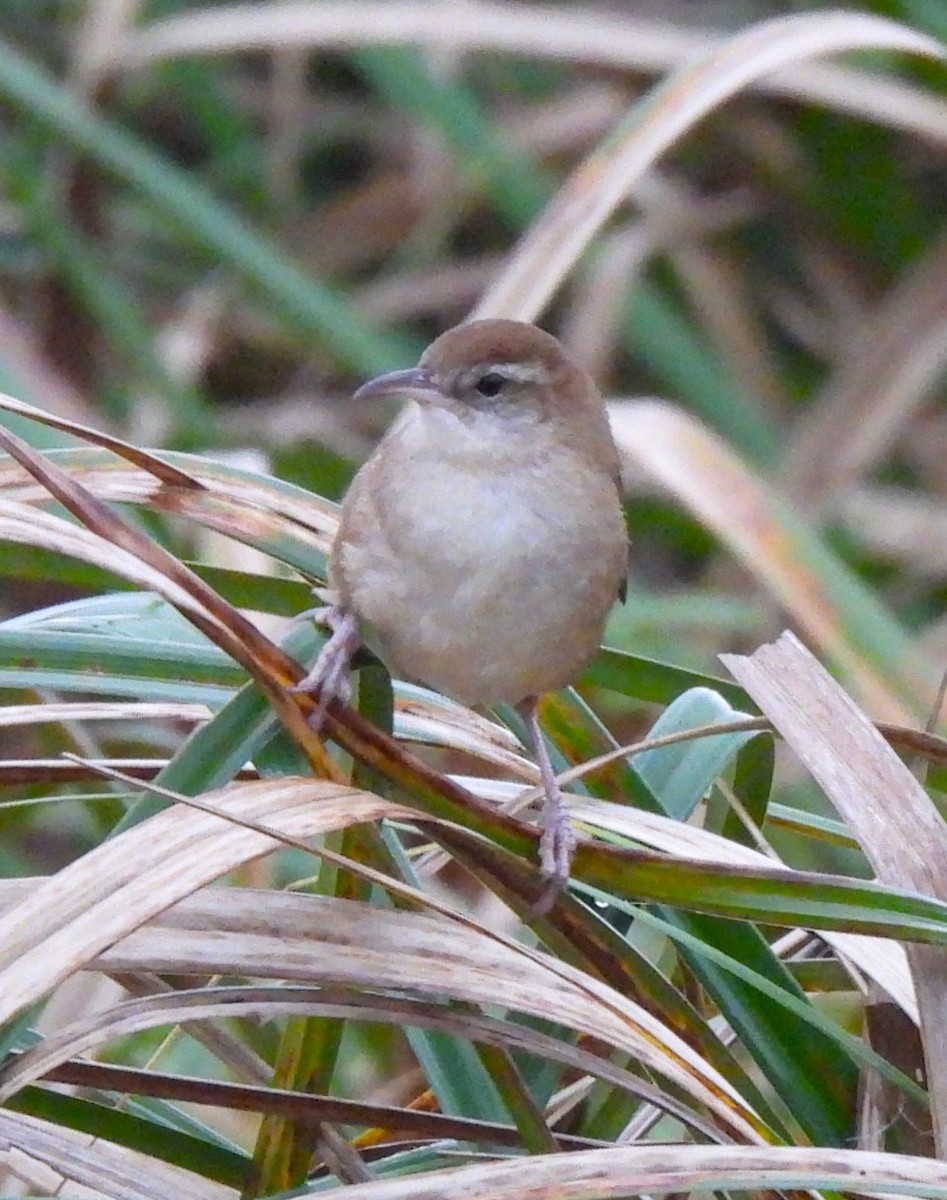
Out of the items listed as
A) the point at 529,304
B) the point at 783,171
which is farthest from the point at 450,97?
the point at 529,304

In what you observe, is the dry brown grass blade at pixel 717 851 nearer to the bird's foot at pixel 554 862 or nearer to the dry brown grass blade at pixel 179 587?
the bird's foot at pixel 554 862

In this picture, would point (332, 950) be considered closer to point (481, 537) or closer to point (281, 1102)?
point (281, 1102)

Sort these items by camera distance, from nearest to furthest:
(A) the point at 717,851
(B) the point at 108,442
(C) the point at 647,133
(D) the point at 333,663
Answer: (B) the point at 108,442, (A) the point at 717,851, (D) the point at 333,663, (C) the point at 647,133

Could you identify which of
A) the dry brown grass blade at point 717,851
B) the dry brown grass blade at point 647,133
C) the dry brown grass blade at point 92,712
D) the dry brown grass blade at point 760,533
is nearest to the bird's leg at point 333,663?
the dry brown grass blade at point 92,712

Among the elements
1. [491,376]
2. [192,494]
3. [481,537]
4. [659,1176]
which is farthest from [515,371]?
[659,1176]

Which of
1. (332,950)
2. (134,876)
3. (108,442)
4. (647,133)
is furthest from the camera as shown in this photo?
(647,133)

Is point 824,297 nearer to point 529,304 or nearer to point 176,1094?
point 529,304

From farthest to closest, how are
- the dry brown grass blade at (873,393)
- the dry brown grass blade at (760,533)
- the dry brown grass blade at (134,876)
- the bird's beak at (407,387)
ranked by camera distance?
1. the dry brown grass blade at (873,393)
2. the dry brown grass blade at (760,533)
3. the bird's beak at (407,387)
4. the dry brown grass blade at (134,876)

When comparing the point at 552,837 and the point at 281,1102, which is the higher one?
the point at 552,837
